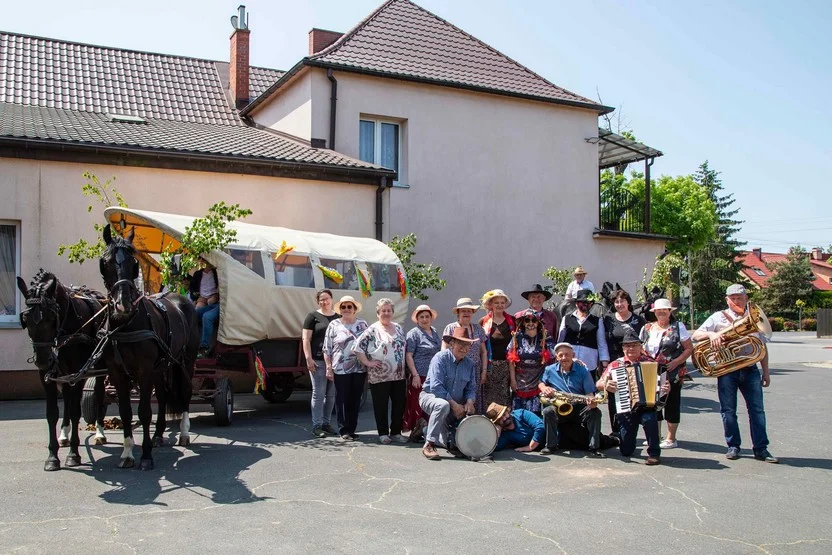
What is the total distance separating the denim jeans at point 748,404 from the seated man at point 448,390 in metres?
2.67

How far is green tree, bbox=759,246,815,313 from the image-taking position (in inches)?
2480

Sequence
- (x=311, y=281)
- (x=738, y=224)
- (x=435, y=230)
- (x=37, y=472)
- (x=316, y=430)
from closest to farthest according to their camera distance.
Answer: (x=37, y=472) → (x=316, y=430) → (x=311, y=281) → (x=435, y=230) → (x=738, y=224)

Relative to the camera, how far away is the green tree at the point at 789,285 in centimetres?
6300

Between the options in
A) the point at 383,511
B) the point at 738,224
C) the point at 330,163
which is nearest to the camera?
the point at 383,511

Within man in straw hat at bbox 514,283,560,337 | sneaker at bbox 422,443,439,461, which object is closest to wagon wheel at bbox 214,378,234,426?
sneaker at bbox 422,443,439,461

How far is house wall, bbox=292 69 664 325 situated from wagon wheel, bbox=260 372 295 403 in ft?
15.5

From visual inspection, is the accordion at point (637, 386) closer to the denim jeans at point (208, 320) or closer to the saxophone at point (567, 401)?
the saxophone at point (567, 401)

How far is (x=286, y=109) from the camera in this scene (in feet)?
60.0

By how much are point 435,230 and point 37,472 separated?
11.4m

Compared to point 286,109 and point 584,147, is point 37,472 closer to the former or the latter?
point 286,109

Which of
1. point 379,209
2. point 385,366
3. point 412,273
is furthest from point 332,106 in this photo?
point 385,366

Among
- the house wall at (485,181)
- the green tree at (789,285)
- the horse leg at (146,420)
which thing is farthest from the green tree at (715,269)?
the horse leg at (146,420)

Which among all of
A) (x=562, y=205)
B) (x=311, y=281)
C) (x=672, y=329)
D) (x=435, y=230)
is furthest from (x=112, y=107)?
(x=672, y=329)

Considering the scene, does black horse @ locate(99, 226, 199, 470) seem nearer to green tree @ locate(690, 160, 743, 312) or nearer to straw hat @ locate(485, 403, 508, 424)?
straw hat @ locate(485, 403, 508, 424)
